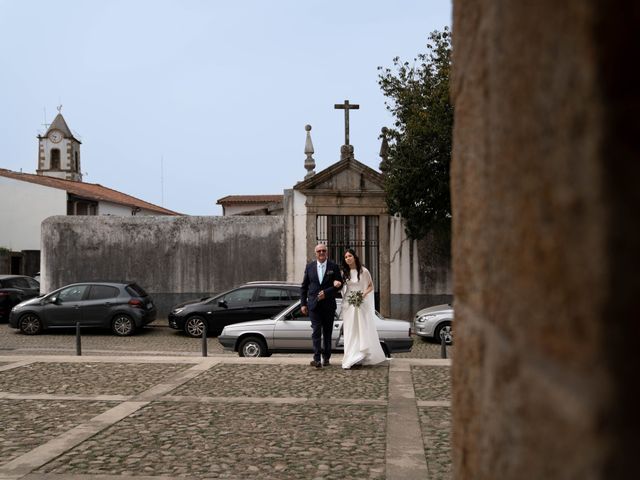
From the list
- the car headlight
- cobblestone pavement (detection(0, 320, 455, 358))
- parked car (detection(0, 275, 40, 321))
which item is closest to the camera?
cobblestone pavement (detection(0, 320, 455, 358))

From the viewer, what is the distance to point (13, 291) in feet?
71.8

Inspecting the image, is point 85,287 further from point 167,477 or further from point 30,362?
point 167,477

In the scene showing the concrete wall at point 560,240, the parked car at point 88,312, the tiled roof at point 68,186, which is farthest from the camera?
the tiled roof at point 68,186

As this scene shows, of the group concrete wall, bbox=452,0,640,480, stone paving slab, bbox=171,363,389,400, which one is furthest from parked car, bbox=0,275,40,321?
concrete wall, bbox=452,0,640,480

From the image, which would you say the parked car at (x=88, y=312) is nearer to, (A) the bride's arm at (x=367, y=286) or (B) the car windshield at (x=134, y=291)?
(B) the car windshield at (x=134, y=291)

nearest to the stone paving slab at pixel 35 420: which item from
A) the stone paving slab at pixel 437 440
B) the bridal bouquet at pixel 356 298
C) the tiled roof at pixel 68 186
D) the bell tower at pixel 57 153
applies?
the stone paving slab at pixel 437 440

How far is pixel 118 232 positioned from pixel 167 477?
18486 millimetres

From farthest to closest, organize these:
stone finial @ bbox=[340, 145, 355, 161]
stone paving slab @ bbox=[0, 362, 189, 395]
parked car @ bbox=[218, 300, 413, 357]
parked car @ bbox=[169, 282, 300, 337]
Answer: stone finial @ bbox=[340, 145, 355, 161] → parked car @ bbox=[169, 282, 300, 337] → parked car @ bbox=[218, 300, 413, 357] → stone paving slab @ bbox=[0, 362, 189, 395]

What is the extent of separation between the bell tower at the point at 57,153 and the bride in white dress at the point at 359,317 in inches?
2335

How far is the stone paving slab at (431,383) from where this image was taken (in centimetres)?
760

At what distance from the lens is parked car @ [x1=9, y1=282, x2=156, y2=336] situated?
59.3ft

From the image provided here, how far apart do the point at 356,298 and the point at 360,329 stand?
465 millimetres

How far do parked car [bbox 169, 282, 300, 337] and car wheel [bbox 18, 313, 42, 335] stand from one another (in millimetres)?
3958

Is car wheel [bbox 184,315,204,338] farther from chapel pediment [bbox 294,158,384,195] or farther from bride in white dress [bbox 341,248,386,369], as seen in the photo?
bride in white dress [bbox 341,248,386,369]
